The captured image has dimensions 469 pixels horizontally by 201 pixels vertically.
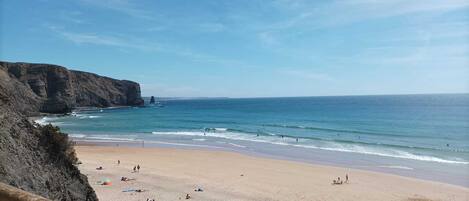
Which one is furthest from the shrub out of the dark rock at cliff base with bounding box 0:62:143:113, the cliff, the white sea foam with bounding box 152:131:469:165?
the dark rock at cliff base with bounding box 0:62:143:113

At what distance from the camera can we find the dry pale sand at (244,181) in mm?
19344

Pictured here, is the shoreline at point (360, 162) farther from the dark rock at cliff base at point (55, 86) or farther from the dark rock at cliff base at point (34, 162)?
the dark rock at cliff base at point (55, 86)

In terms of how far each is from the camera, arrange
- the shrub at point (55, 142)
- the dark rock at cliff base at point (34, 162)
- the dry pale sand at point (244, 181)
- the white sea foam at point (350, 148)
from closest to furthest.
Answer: the dark rock at cliff base at point (34, 162)
the shrub at point (55, 142)
the dry pale sand at point (244, 181)
the white sea foam at point (350, 148)

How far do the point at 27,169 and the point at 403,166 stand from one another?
26.3m

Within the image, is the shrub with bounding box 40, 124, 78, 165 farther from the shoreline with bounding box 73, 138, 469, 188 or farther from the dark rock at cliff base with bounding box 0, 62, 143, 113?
the dark rock at cliff base with bounding box 0, 62, 143, 113

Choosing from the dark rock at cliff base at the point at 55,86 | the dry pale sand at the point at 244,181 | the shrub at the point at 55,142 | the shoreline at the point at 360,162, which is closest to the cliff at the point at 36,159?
the shrub at the point at 55,142

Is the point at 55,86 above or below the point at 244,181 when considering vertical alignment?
above

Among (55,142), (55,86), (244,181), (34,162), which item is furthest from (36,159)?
(55,86)

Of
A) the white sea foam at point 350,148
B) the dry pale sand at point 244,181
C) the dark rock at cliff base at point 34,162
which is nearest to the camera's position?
the dark rock at cliff base at point 34,162

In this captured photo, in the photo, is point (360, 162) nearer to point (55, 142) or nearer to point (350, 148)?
point (350, 148)

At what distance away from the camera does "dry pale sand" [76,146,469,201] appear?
1934 cm

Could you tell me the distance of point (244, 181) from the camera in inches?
886

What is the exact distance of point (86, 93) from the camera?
369ft

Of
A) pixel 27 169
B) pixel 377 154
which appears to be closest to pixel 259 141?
pixel 377 154
